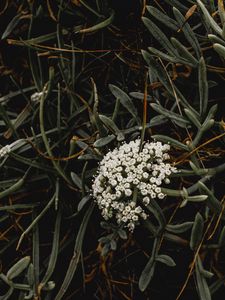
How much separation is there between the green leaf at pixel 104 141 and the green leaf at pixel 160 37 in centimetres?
22

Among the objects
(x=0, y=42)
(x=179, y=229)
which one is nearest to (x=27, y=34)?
(x=0, y=42)

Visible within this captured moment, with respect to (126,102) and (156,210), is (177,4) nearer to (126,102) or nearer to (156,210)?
(126,102)

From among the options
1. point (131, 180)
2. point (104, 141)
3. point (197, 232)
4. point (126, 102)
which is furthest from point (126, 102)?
point (197, 232)

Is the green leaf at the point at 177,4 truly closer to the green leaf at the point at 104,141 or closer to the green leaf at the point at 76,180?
the green leaf at the point at 104,141

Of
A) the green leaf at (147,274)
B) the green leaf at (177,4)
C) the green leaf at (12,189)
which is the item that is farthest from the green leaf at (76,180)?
the green leaf at (177,4)

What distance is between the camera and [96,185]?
1131 millimetres

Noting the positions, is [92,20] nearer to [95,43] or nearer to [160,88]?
[95,43]

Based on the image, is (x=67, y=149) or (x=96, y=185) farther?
(x=67, y=149)

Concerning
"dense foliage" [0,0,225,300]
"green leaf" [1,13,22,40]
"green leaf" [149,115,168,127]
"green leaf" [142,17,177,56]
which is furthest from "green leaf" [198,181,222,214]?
"green leaf" [1,13,22,40]

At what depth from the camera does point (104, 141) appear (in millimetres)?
1198

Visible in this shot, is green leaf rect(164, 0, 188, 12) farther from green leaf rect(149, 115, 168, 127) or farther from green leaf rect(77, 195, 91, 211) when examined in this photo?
green leaf rect(77, 195, 91, 211)

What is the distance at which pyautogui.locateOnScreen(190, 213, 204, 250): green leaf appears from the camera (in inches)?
42.3

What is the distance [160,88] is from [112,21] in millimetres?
194

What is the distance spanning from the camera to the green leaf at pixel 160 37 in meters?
1.21
